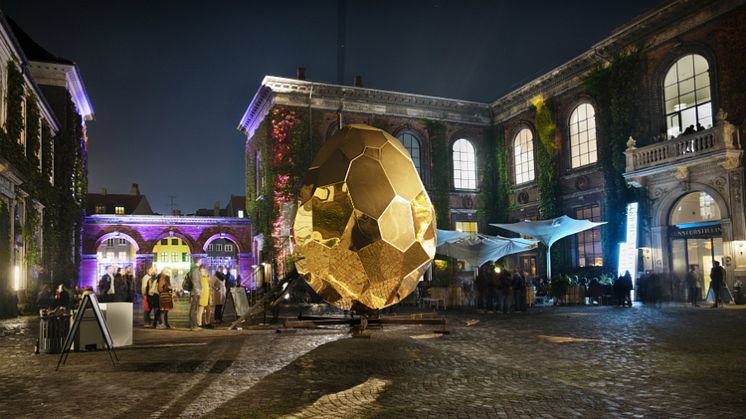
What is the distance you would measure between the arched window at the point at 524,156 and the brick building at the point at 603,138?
101mm

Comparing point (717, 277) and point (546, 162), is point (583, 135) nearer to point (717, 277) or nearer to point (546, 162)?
point (546, 162)

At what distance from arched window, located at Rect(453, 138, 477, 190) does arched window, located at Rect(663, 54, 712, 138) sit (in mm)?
13671

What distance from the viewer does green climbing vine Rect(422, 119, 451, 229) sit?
34.7 metres

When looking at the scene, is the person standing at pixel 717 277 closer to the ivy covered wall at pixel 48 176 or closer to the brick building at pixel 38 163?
the brick building at pixel 38 163

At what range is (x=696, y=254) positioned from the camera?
896 inches

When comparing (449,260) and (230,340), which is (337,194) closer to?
(230,340)

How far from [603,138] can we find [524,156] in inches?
275

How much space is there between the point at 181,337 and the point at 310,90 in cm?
2171

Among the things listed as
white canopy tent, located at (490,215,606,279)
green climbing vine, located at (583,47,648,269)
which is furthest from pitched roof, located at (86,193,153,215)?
green climbing vine, located at (583,47,648,269)

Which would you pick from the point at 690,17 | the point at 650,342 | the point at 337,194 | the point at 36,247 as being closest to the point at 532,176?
the point at 690,17

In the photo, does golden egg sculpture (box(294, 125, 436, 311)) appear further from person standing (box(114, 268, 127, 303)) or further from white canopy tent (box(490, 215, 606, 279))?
white canopy tent (box(490, 215, 606, 279))

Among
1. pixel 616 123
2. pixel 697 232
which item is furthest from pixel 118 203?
pixel 697 232

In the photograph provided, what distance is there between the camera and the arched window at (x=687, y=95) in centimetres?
Answer: 2262

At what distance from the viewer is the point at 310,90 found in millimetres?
32562
